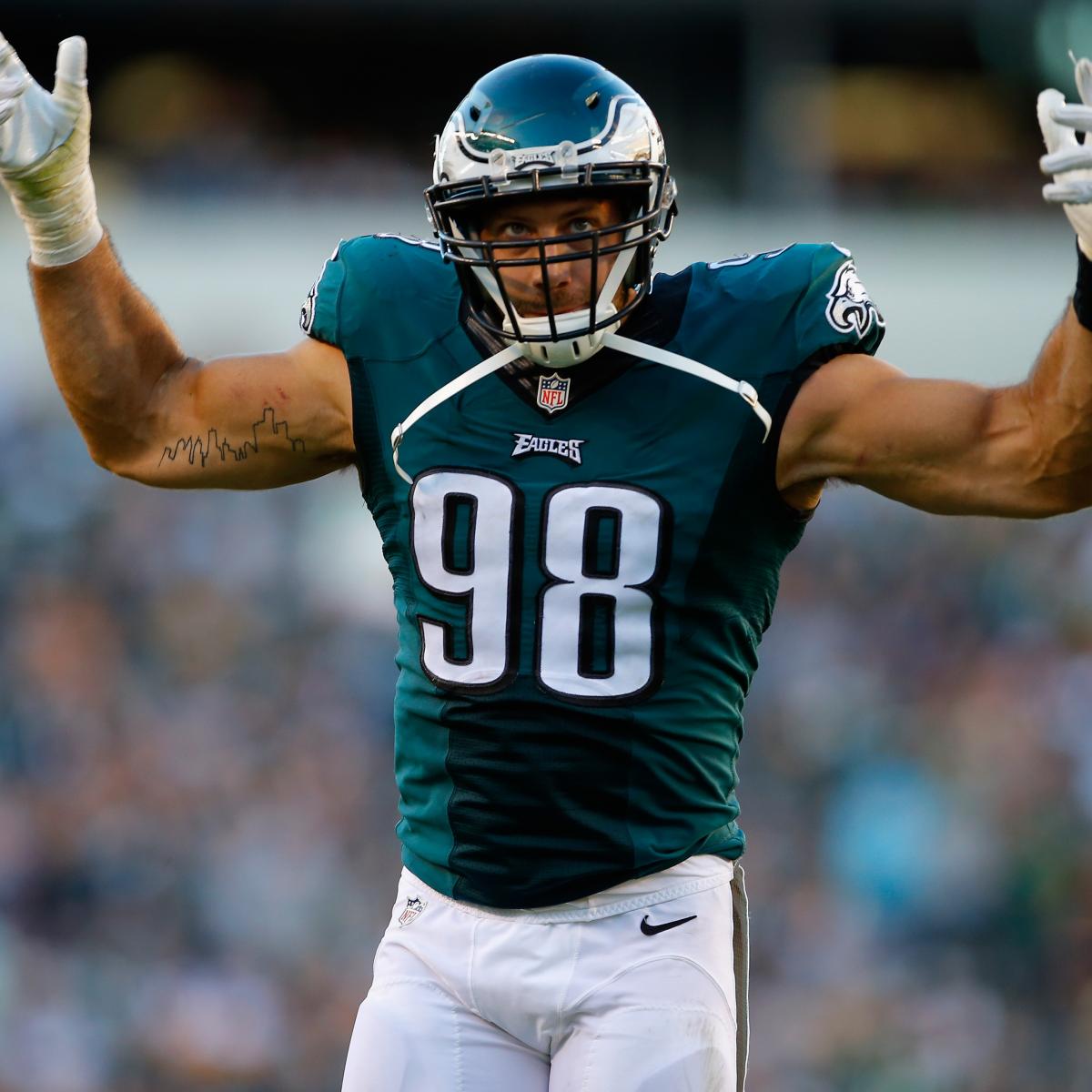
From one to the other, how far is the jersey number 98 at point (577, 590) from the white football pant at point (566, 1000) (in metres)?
0.30

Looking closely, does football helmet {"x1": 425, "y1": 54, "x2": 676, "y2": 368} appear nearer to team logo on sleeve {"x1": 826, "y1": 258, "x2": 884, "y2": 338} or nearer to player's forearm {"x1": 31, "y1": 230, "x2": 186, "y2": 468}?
team logo on sleeve {"x1": 826, "y1": 258, "x2": 884, "y2": 338}

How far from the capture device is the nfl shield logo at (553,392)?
254cm

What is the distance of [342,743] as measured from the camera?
7238mm

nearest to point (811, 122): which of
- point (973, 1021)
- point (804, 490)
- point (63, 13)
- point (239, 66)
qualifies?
point (239, 66)

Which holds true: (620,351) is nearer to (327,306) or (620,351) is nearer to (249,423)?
(327,306)

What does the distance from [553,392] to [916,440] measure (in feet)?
1.66

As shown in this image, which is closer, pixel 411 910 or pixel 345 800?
pixel 411 910

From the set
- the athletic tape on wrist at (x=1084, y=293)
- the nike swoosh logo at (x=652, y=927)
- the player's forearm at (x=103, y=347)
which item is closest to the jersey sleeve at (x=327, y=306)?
the player's forearm at (x=103, y=347)

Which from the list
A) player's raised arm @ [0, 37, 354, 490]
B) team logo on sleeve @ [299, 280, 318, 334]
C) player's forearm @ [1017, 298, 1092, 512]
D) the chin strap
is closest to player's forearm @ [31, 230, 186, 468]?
player's raised arm @ [0, 37, 354, 490]

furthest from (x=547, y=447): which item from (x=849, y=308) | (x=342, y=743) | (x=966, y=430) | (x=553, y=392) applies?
(x=342, y=743)

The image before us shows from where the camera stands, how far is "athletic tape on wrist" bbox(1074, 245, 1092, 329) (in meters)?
2.26

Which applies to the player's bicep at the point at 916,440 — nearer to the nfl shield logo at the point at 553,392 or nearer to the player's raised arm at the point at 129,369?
the nfl shield logo at the point at 553,392

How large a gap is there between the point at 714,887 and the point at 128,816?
4.80m

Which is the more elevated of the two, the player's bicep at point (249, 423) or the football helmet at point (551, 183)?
the football helmet at point (551, 183)
